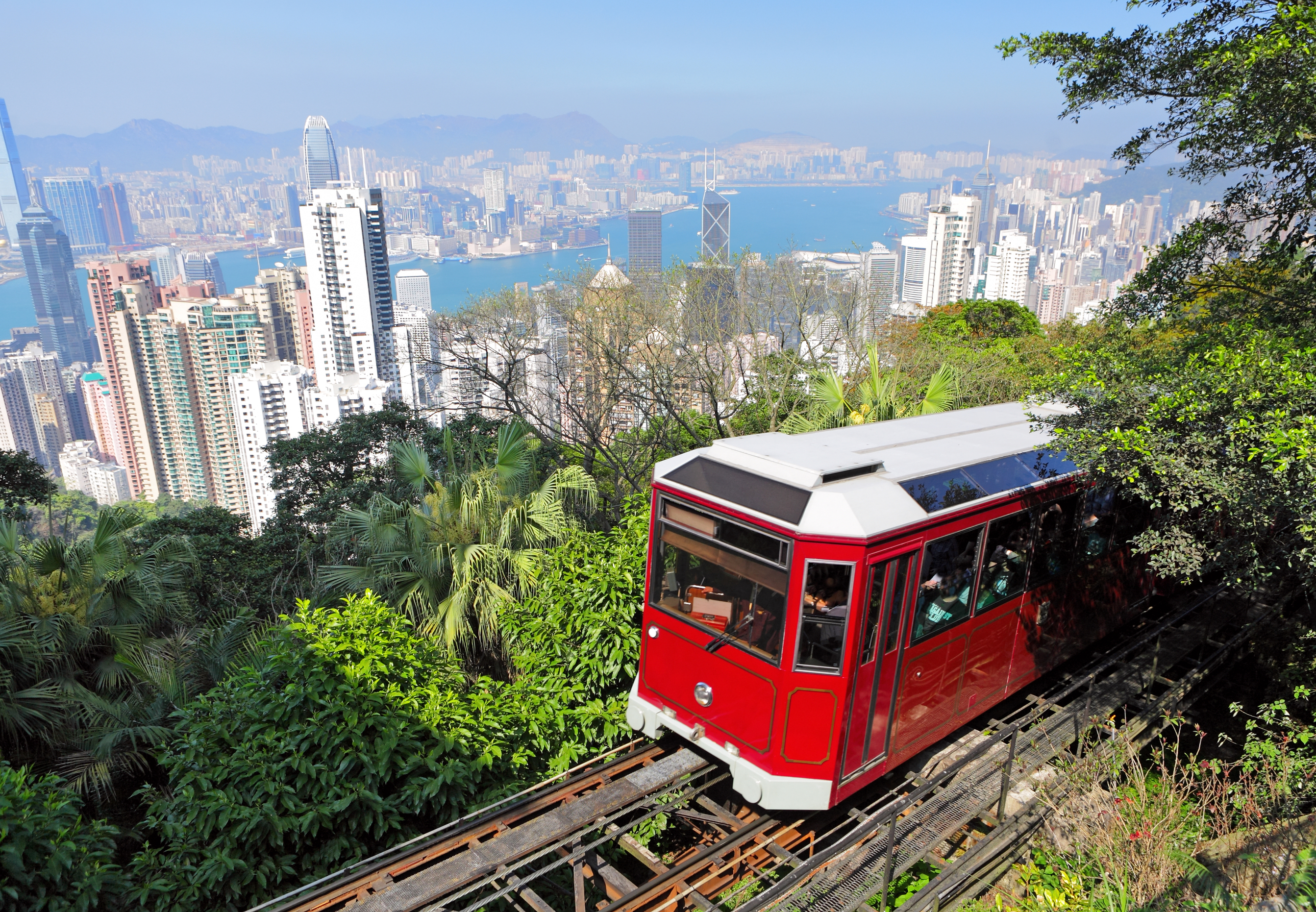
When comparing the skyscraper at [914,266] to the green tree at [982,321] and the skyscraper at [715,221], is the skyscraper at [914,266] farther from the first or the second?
the green tree at [982,321]

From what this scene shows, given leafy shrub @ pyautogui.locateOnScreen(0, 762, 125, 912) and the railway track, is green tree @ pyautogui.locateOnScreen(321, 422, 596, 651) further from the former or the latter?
leafy shrub @ pyautogui.locateOnScreen(0, 762, 125, 912)

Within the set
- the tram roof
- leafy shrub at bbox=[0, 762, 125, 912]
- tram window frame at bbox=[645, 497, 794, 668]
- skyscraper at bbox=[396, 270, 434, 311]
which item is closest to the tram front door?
the tram roof

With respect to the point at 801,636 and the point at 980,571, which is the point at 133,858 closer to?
the point at 801,636

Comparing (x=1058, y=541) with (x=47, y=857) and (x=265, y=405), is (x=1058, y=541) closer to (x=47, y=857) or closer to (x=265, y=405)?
(x=47, y=857)

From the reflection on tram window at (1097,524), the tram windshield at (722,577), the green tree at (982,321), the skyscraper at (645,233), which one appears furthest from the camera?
the skyscraper at (645,233)

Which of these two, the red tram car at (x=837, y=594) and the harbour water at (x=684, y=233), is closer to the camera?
Answer: the red tram car at (x=837, y=594)

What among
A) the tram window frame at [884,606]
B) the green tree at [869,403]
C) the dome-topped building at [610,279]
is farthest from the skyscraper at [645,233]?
the tram window frame at [884,606]

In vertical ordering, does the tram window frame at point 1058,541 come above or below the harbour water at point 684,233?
above

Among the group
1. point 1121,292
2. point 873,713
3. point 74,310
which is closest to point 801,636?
point 873,713

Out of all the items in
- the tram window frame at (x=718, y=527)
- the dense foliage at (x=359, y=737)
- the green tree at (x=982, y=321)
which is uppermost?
the tram window frame at (x=718, y=527)
